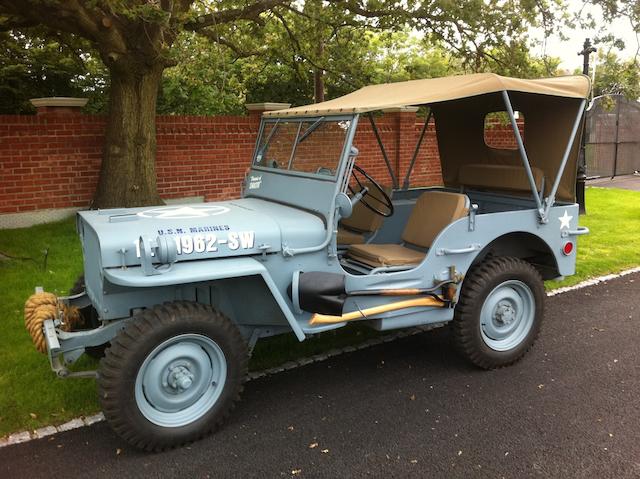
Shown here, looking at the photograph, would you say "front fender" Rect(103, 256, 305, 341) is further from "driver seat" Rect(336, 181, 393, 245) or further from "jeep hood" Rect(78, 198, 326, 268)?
"driver seat" Rect(336, 181, 393, 245)

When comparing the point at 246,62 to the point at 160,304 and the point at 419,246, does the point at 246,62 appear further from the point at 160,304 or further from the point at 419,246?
the point at 160,304

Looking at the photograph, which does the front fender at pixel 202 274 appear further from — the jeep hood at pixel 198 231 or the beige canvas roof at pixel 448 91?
the beige canvas roof at pixel 448 91

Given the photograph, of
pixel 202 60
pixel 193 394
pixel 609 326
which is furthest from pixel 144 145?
pixel 609 326

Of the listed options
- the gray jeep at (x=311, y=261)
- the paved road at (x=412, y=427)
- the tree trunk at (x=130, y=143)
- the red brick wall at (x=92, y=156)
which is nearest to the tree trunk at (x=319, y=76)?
the red brick wall at (x=92, y=156)

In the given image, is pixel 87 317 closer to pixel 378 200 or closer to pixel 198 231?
pixel 198 231

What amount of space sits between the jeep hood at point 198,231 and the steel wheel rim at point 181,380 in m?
0.50

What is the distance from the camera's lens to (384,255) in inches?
171

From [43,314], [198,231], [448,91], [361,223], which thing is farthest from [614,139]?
[43,314]

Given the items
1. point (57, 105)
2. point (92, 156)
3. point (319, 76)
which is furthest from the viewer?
point (319, 76)

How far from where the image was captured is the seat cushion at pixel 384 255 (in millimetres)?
4238

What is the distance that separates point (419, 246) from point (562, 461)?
1927 millimetres

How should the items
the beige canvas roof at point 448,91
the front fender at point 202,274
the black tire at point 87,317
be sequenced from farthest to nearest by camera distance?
the black tire at point 87,317, the beige canvas roof at point 448,91, the front fender at point 202,274

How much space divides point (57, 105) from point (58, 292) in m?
4.03

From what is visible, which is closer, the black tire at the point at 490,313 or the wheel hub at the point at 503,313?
the black tire at the point at 490,313
